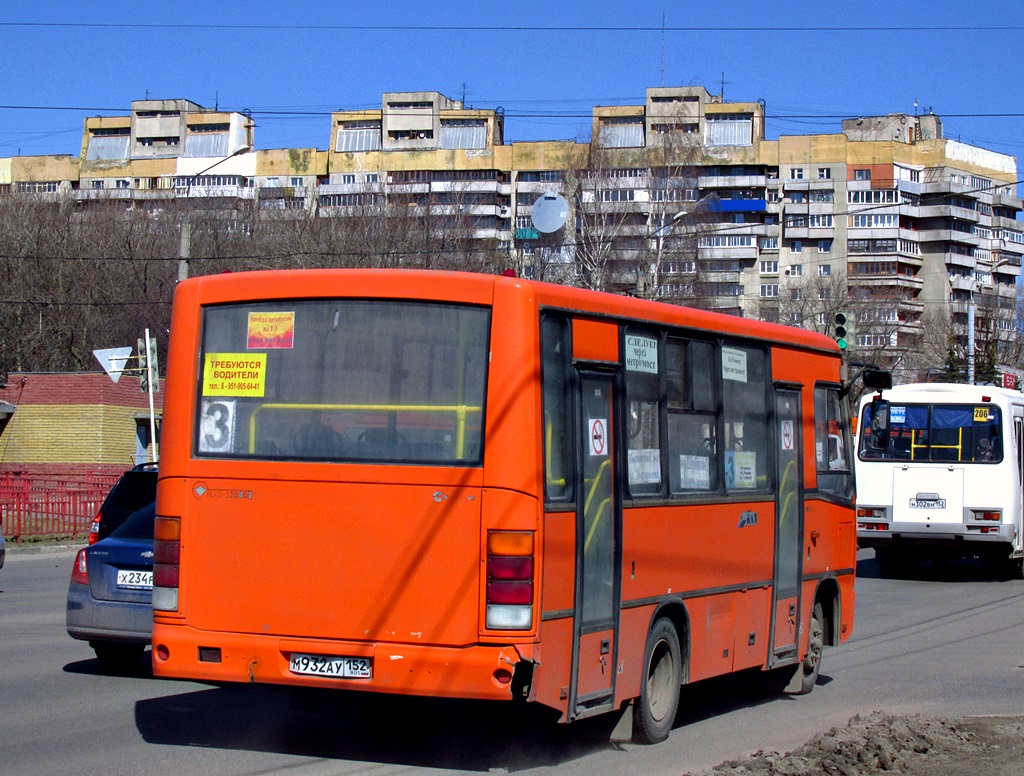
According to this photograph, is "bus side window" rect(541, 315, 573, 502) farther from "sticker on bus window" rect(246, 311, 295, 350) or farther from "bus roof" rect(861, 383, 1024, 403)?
"bus roof" rect(861, 383, 1024, 403)

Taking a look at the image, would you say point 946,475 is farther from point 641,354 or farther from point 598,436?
point 598,436

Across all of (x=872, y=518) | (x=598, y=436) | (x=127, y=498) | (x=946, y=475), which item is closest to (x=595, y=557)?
(x=598, y=436)

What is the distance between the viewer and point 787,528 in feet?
32.3

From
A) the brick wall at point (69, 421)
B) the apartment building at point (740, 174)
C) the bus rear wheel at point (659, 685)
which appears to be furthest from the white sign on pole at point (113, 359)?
the apartment building at point (740, 174)

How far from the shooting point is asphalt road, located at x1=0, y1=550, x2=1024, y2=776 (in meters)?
7.45

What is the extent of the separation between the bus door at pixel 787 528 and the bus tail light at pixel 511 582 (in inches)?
141

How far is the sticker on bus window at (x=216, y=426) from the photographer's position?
288 inches

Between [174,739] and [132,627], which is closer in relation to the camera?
[174,739]

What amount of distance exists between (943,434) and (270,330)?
1699 centimetres

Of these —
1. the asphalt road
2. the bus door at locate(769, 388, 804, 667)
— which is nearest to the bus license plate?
the asphalt road

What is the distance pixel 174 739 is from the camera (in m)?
8.02

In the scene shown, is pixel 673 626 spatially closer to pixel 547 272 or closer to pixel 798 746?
pixel 798 746

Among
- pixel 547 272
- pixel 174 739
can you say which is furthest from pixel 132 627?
pixel 547 272

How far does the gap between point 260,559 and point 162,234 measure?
55.4 meters
